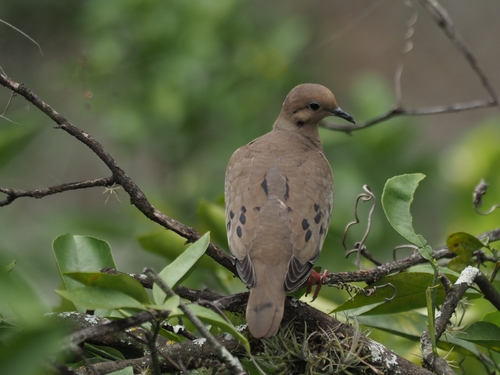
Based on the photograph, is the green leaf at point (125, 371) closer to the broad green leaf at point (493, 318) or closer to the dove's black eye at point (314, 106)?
the broad green leaf at point (493, 318)

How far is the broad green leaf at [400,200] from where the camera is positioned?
2473mm

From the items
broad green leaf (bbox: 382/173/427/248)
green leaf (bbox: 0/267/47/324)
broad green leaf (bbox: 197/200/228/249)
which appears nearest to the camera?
green leaf (bbox: 0/267/47/324)

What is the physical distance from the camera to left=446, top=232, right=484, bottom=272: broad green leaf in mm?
2654

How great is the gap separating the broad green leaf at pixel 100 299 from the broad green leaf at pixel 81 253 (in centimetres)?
69

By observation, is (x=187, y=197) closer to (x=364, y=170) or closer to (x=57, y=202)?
(x=364, y=170)

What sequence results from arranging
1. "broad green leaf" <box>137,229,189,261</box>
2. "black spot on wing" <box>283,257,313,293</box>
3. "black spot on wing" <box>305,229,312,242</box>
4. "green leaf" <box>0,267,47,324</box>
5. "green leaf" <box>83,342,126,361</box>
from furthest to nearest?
"broad green leaf" <box>137,229,189,261</box> < "black spot on wing" <box>305,229,312,242</box> < "black spot on wing" <box>283,257,313,293</box> < "green leaf" <box>83,342,126,361</box> < "green leaf" <box>0,267,47,324</box>

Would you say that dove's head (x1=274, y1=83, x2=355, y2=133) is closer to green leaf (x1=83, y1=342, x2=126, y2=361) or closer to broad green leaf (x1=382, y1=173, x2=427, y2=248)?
broad green leaf (x1=382, y1=173, x2=427, y2=248)

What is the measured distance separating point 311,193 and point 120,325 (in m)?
1.65

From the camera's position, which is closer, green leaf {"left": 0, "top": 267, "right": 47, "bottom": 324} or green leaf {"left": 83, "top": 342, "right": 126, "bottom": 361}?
green leaf {"left": 0, "top": 267, "right": 47, "bottom": 324}

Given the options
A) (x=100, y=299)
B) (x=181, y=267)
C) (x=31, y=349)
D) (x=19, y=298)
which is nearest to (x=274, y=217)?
(x=181, y=267)

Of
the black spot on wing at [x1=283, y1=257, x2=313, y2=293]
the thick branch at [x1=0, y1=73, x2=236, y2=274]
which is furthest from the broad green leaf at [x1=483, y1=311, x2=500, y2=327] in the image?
the thick branch at [x1=0, y1=73, x2=236, y2=274]

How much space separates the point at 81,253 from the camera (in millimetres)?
2500

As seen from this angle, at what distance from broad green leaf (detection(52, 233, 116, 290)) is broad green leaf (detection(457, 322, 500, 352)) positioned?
122cm

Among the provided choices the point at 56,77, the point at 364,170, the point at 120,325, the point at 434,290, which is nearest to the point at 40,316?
the point at 120,325
